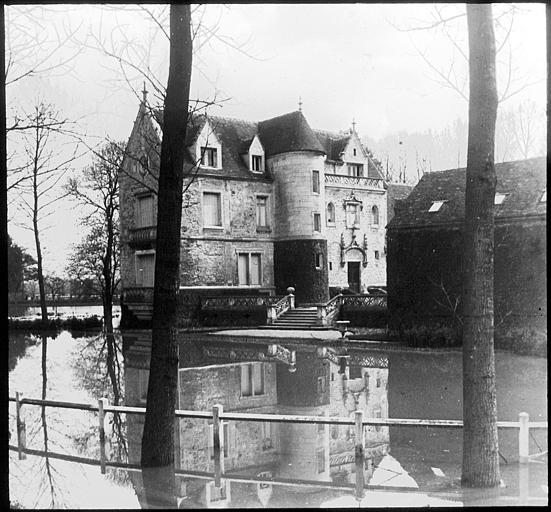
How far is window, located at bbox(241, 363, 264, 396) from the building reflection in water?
0.03 metres

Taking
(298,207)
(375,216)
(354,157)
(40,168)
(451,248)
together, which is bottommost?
(451,248)

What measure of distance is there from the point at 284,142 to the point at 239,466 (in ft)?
90.5

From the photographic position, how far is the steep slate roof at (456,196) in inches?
743

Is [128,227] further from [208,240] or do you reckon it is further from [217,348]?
[217,348]

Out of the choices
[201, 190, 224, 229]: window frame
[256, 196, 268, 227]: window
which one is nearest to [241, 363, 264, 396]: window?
[201, 190, 224, 229]: window frame

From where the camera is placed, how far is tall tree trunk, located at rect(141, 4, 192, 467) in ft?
27.8

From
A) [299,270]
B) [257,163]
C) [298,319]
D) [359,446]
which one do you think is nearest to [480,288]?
[359,446]

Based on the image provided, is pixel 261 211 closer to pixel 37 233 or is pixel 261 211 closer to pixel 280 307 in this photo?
pixel 280 307

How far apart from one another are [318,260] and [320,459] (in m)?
25.1

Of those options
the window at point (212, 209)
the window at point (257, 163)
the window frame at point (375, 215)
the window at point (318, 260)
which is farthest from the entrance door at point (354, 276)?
the window at point (212, 209)

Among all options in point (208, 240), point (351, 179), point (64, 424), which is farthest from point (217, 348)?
point (351, 179)

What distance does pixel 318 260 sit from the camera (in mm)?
34312

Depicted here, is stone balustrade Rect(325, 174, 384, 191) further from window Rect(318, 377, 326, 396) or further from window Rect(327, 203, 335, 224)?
window Rect(318, 377, 326, 396)

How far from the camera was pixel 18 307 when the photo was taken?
864cm
